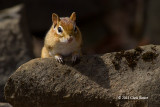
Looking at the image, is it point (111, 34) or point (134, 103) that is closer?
point (134, 103)

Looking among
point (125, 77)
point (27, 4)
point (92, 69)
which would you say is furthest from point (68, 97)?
point (27, 4)

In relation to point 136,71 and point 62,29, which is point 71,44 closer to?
point 62,29

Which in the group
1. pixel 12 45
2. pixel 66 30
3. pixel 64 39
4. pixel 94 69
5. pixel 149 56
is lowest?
pixel 94 69

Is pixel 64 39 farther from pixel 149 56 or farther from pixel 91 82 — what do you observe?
pixel 149 56

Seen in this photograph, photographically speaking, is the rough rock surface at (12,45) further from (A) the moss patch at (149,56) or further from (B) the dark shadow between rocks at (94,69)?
(A) the moss patch at (149,56)

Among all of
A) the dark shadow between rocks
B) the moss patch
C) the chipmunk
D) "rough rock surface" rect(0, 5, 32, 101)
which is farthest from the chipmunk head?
"rough rock surface" rect(0, 5, 32, 101)

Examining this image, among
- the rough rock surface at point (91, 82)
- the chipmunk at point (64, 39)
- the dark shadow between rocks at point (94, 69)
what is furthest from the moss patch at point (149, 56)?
the chipmunk at point (64, 39)

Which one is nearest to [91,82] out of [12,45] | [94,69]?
A: [94,69]
